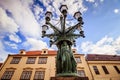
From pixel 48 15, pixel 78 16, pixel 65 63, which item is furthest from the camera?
pixel 48 15

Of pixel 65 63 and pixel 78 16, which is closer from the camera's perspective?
pixel 65 63

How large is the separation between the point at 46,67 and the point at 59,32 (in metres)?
14.9

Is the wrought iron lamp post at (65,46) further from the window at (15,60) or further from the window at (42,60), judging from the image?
the window at (15,60)

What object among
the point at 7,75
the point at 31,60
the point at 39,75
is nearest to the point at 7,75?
the point at 7,75

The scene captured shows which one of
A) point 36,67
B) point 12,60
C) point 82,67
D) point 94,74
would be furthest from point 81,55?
point 12,60

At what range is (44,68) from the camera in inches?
734

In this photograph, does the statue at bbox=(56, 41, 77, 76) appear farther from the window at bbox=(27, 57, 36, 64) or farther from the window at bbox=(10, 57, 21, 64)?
the window at bbox=(10, 57, 21, 64)

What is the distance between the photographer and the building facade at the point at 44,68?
1770 cm

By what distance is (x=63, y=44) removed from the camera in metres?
4.39

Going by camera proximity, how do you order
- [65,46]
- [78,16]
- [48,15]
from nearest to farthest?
1. [65,46]
2. [78,16]
3. [48,15]

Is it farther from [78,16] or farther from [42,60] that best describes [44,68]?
[78,16]

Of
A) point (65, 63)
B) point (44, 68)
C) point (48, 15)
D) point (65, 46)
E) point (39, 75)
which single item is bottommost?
point (65, 63)

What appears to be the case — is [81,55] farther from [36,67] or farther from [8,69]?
[8,69]

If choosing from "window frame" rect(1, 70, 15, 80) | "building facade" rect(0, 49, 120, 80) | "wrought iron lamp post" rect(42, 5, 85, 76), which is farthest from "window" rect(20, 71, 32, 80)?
"wrought iron lamp post" rect(42, 5, 85, 76)
